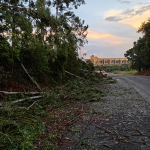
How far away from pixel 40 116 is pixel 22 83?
4.88m

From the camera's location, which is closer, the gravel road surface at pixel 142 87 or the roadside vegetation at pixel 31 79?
the roadside vegetation at pixel 31 79

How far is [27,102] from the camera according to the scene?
23.9 feet

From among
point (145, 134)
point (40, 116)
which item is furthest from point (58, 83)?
point (145, 134)

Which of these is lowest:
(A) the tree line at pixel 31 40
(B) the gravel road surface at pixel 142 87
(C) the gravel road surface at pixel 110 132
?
(C) the gravel road surface at pixel 110 132

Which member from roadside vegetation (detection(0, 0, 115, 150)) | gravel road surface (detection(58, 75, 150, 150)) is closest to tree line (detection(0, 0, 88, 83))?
roadside vegetation (detection(0, 0, 115, 150))

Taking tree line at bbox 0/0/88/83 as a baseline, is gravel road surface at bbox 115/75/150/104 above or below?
below

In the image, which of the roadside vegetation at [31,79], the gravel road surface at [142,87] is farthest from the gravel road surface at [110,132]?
the gravel road surface at [142,87]

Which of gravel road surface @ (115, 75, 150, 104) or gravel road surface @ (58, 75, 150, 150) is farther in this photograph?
gravel road surface @ (115, 75, 150, 104)

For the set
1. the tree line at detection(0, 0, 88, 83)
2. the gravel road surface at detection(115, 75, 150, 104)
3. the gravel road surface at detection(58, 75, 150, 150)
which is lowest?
the gravel road surface at detection(58, 75, 150, 150)

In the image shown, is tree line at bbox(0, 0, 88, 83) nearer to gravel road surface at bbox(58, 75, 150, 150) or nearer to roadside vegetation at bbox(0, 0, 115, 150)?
roadside vegetation at bbox(0, 0, 115, 150)

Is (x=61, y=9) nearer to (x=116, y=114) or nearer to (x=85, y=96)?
(x=85, y=96)

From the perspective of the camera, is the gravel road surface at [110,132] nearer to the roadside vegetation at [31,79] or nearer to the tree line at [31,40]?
the roadside vegetation at [31,79]

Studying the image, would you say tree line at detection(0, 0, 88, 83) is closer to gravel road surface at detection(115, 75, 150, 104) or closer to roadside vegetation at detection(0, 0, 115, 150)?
roadside vegetation at detection(0, 0, 115, 150)

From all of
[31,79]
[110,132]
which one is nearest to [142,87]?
[31,79]
